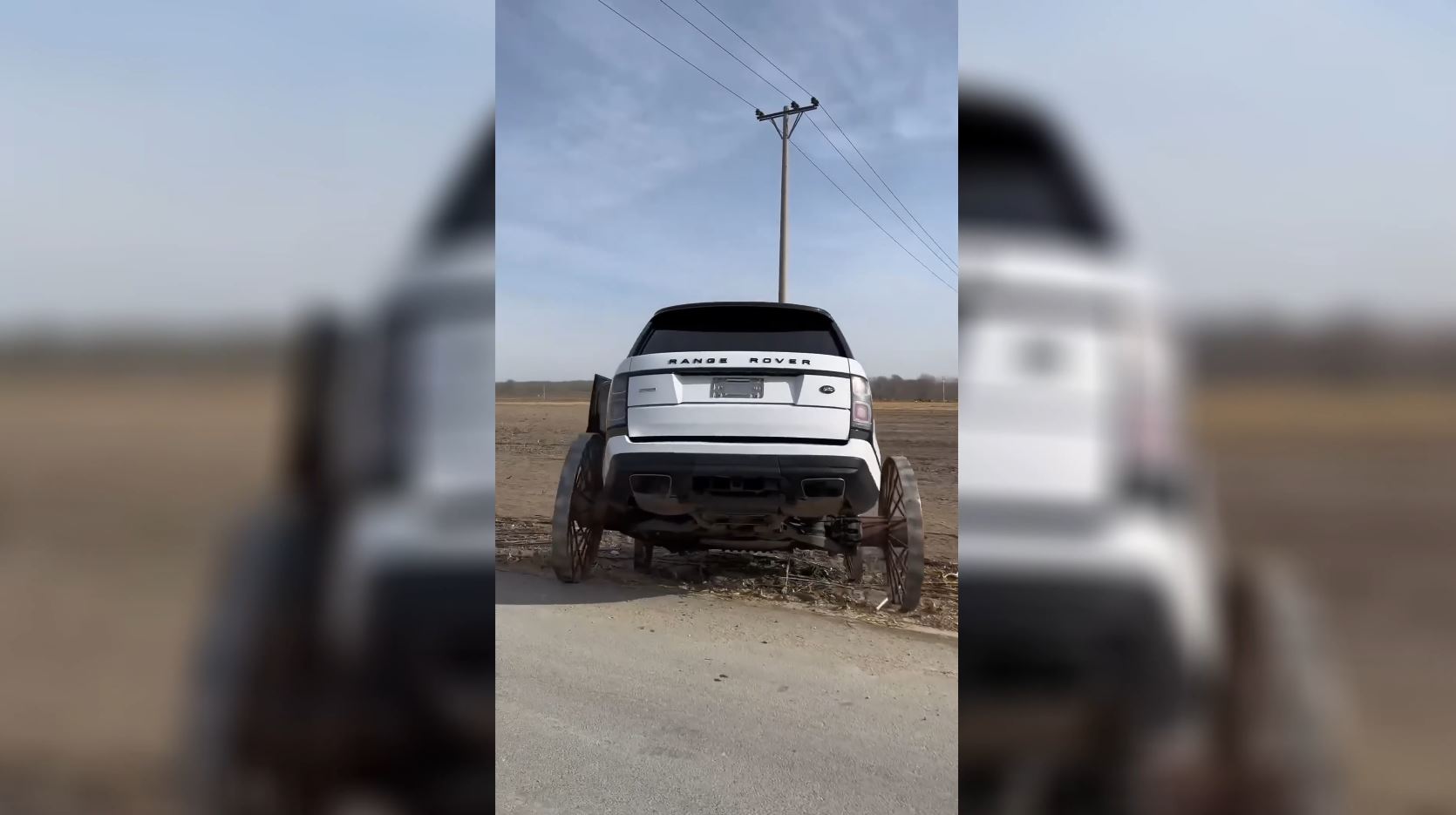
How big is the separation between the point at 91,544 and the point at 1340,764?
5.36 ft

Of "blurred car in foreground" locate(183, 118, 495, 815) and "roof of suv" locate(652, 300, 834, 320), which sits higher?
"roof of suv" locate(652, 300, 834, 320)

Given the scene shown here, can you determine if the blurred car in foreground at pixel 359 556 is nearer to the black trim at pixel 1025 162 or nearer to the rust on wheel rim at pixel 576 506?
the black trim at pixel 1025 162

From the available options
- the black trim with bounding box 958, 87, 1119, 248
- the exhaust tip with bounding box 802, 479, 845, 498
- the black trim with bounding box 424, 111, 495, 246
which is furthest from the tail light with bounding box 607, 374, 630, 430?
the black trim with bounding box 958, 87, 1119, 248

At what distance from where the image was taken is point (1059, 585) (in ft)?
3.09

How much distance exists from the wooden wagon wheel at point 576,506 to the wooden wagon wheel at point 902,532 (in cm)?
153

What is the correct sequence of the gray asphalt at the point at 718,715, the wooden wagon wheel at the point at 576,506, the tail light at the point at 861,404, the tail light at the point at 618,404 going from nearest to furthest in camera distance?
the gray asphalt at the point at 718,715 → the tail light at the point at 861,404 → the tail light at the point at 618,404 → the wooden wagon wheel at the point at 576,506

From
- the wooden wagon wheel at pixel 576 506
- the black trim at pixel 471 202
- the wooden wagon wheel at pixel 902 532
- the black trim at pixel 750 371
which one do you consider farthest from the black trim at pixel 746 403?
the black trim at pixel 471 202

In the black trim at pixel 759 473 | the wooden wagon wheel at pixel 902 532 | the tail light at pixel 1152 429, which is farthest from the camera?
the wooden wagon wheel at pixel 902 532

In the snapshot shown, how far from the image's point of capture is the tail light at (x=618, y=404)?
3.10 meters

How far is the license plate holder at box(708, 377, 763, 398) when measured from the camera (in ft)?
9.73

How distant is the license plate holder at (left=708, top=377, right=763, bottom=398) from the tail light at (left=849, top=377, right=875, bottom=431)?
1.32ft

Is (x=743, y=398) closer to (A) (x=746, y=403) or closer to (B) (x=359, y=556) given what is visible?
(A) (x=746, y=403)

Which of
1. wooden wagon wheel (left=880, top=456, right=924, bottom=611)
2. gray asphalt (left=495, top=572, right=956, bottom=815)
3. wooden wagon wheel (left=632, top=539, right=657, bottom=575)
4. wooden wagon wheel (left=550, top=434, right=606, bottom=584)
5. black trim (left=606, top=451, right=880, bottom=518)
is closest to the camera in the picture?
gray asphalt (left=495, top=572, right=956, bottom=815)

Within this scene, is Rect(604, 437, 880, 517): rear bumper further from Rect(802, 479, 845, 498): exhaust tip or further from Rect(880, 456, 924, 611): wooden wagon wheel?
Rect(880, 456, 924, 611): wooden wagon wheel
